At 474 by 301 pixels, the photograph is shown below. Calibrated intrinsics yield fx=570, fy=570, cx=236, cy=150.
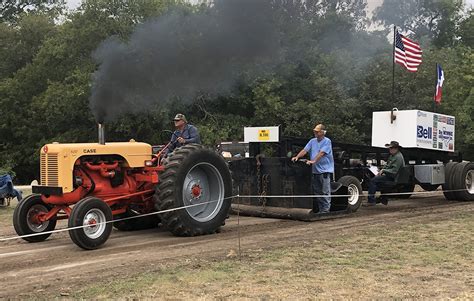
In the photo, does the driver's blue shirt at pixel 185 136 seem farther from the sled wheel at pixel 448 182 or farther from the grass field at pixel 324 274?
the sled wheel at pixel 448 182

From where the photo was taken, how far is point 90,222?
749cm

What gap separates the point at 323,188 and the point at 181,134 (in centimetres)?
282

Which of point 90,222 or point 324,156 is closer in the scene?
point 90,222

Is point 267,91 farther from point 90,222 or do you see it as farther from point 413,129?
point 90,222

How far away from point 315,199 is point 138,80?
386 centimetres

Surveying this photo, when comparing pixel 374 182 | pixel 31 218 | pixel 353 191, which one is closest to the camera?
pixel 31 218

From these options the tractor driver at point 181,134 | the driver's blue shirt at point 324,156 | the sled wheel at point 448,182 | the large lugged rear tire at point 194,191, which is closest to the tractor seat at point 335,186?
the driver's blue shirt at point 324,156

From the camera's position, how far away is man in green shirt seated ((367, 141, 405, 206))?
38.4ft

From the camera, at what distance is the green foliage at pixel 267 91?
26.4 metres

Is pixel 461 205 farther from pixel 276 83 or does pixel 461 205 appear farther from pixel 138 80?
pixel 276 83

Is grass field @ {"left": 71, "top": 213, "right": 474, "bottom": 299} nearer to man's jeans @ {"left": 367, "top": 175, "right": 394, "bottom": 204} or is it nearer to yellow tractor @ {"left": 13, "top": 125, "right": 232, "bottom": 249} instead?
yellow tractor @ {"left": 13, "top": 125, "right": 232, "bottom": 249}

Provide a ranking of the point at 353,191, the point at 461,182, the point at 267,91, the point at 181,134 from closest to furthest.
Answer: the point at 181,134, the point at 353,191, the point at 461,182, the point at 267,91

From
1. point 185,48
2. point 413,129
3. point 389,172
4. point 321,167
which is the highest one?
point 185,48

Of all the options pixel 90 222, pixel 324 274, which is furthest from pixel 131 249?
pixel 324 274
